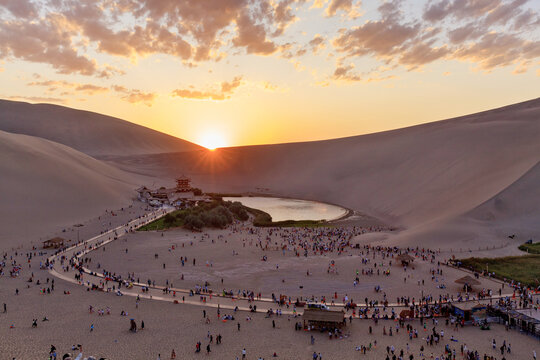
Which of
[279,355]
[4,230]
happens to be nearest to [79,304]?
[279,355]

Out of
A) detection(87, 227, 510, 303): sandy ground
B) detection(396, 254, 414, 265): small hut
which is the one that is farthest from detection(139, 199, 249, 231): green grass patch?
detection(396, 254, 414, 265): small hut

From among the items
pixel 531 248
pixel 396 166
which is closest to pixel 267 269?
pixel 531 248

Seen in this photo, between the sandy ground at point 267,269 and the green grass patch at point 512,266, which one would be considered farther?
the green grass patch at point 512,266

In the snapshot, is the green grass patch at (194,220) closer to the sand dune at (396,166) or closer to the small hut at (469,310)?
the sand dune at (396,166)

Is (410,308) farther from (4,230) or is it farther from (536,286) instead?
(4,230)

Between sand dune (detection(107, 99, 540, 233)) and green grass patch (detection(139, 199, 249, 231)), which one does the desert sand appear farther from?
green grass patch (detection(139, 199, 249, 231))

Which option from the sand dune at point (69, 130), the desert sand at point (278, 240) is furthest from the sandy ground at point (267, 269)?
the sand dune at point (69, 130)
